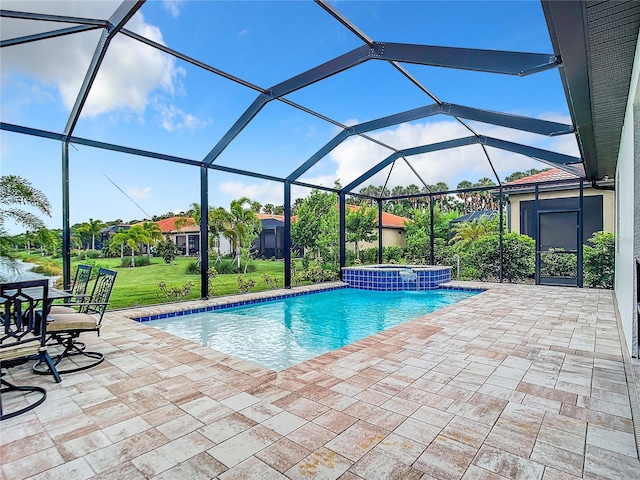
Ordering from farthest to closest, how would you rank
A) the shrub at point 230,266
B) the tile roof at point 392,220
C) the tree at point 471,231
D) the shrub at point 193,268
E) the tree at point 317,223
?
the tile roof at point 392,220
the tree at point 471,231
the tree at point 317,223
the shrub at point 230,266
the shrub at point 193,268

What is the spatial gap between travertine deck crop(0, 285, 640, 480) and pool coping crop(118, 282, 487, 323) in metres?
1.93

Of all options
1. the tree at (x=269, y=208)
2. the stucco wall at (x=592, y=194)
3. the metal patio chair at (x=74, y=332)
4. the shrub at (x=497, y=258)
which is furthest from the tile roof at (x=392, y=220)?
the metal patio chair at (x=74, y=332)

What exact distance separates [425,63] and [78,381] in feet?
17.7

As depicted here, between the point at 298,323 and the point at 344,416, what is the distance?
4.22 meters

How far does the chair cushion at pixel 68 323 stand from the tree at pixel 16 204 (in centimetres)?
259

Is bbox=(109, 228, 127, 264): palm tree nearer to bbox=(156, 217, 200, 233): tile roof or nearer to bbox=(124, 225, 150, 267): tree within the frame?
bbox=(124, 225, 150, 267): tree

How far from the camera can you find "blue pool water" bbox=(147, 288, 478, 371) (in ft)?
16.8

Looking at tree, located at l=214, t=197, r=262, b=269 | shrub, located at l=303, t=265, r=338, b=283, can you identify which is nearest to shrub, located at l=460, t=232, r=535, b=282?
shrub, located at l=303, t=265, r=338, b=283

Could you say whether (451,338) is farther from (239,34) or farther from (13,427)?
(239,34)

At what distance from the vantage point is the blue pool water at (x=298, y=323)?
5.12 m

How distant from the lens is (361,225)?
515 inches

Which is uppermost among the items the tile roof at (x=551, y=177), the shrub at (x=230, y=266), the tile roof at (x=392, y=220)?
the tile roof at (x=551, y=177)

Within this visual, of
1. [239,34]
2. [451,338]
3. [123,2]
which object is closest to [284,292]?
[451,338]

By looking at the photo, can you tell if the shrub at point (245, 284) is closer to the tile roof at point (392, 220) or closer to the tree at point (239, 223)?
the tree at point (239, 223)
